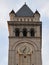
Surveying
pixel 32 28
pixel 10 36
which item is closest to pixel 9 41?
pixel 10 36

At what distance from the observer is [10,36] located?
48.9 metres

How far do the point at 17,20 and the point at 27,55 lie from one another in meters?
5.75

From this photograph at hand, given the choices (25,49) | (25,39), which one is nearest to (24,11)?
(25,39)

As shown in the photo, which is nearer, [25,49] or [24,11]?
[25,49]

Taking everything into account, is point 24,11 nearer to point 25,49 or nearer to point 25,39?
point 25,39

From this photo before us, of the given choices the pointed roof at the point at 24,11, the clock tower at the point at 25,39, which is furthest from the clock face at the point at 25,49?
the pointed roof at the point at 24,11

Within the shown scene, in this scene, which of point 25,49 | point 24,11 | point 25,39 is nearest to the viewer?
point 25,49

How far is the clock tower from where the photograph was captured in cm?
4741

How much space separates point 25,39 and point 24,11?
5.76 m

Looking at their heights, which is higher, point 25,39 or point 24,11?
point 24,11

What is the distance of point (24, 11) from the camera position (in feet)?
172

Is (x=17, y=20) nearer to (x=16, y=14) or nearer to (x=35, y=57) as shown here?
(x=16, y=14)

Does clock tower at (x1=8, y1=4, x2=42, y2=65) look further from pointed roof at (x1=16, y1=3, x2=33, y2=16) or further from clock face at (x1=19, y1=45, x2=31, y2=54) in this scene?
pointed roof at (x1=16, y1=3, x2=33, y2=16)

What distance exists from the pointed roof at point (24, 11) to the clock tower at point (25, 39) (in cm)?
35
